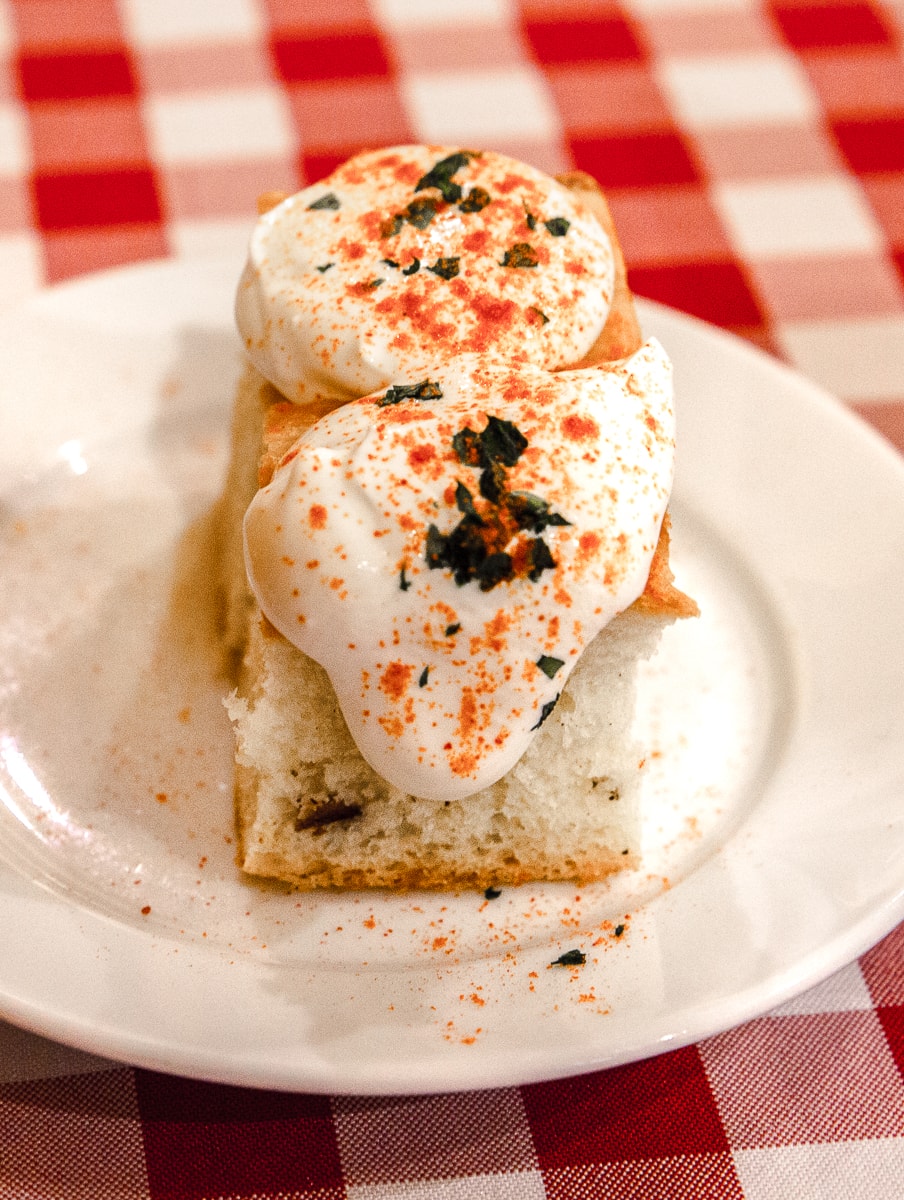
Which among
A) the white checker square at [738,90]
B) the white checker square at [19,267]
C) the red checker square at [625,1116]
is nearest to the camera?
the red checker square at [625,1116]

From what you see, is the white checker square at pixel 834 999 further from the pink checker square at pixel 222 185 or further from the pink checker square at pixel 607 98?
the pink checker square at pixel 607 98

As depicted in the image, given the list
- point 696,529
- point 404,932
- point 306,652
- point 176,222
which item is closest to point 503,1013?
point 404,932

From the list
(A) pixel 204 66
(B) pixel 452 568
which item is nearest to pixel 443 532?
(B) pixel 452 568

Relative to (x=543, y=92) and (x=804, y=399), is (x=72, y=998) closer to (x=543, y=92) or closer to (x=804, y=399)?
(x=804, y=399)

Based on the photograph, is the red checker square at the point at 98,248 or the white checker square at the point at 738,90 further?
the white checker square at the point at 738,90

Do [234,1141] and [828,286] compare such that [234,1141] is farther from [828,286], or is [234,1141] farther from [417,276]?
[828,286]

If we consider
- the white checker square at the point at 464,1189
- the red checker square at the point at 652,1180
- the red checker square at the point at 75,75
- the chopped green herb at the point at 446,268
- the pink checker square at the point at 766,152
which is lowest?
the red checker square at the point at 652,1180

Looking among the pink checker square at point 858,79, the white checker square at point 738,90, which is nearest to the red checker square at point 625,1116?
the white checker square at point 738,90
